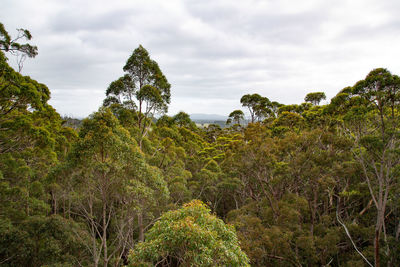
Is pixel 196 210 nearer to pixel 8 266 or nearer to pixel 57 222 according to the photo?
pixel 57 222

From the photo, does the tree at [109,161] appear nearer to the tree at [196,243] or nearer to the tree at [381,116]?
the tree at [196,243]

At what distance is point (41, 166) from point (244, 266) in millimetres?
14297

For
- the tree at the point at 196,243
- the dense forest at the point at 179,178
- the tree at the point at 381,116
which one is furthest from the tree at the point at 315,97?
the tree at the point at 196,243

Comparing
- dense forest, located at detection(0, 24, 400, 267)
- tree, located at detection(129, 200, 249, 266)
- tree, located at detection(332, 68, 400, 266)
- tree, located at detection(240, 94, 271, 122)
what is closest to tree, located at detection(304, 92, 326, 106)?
tree, located at detection(240, 94, 271, 122)

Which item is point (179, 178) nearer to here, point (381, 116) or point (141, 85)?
point (141, 85)

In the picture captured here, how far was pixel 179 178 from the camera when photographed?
14.2 m

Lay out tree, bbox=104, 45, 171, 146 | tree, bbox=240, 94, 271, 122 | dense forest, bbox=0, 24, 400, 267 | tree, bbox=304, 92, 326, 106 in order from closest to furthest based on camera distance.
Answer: dense forest, bbox=0, 24, 400, 267 → tree, bbox=104, 45, 171, 146 → tree, bbox=304, 92, 326, 106 → tree, bbox=240, 94, 271, 122

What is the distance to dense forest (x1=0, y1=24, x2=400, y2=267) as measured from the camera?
7477 millimetres

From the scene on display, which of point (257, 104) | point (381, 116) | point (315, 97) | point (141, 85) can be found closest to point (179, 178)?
point (141, 85)

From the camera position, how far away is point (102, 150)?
8242 mm

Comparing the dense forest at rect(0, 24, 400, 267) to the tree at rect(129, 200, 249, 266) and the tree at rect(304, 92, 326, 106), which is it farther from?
the tree at rect(304, 92, 326, 106)

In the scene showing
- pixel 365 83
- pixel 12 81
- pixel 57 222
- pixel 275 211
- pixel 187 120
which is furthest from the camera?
pixel 187 120

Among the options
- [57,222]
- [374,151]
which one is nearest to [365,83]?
[374,151]

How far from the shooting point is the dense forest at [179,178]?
7477 mm
